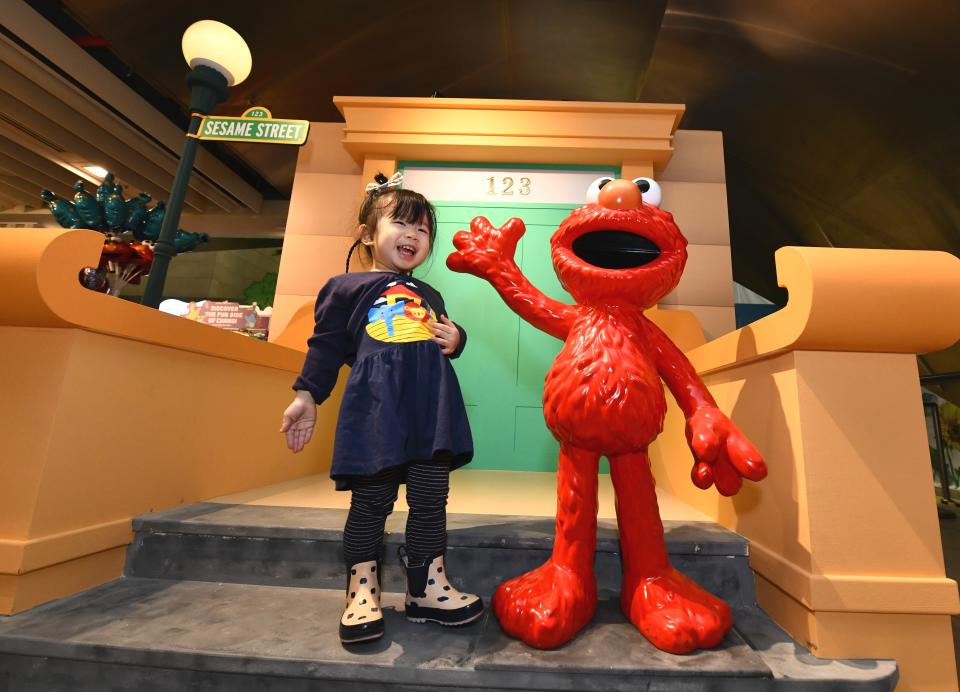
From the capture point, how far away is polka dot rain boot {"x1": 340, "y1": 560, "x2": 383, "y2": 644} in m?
0.91

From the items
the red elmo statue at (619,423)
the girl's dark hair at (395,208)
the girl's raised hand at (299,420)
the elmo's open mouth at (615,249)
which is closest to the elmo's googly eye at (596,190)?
the red elmo statue at (619,423)

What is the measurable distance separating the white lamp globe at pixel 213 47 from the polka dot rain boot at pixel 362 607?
207 cm

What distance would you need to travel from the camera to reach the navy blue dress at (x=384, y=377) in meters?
1.02

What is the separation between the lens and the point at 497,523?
1.33m

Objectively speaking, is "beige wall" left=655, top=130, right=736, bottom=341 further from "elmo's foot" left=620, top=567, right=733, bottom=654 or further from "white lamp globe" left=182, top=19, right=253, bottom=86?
"white lamp globe" left=182, top=19, right=253, bottom=86

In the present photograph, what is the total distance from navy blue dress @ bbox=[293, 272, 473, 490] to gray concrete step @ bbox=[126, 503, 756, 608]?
11.3 inches

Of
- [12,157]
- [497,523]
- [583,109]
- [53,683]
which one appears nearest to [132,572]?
[53,683]

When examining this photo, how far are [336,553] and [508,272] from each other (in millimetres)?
907

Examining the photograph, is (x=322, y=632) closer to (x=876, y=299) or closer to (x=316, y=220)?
(x=876, y=299)

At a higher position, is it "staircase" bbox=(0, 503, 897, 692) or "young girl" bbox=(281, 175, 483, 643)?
"young girl" bbox=(281, 175, 483, 643)

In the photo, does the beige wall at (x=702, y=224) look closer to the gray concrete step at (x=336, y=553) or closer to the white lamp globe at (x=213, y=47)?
the gray concrete step at (x=336, y=553)

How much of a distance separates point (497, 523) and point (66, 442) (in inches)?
44.9

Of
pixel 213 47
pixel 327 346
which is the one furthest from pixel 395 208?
pixel 213 47

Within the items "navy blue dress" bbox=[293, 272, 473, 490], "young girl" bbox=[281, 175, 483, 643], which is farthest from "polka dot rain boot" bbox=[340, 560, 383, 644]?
"navy blue dress" bbox=[293, 272, 473, 490]
